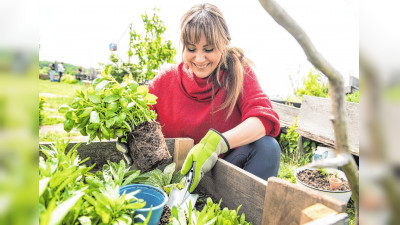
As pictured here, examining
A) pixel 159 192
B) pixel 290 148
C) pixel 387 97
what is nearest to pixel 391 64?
pixel 387 97

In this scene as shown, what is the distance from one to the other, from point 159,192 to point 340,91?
3.03 feet

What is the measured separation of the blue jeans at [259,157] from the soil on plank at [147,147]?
2.10 feet

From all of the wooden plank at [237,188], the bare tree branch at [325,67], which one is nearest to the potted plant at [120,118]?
the wooden plank at [237,188]

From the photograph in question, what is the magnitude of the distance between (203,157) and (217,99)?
811 millimetres

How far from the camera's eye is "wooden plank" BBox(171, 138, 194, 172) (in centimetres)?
158

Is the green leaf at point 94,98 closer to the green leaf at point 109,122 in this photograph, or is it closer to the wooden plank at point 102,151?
the green leaf at point 109,122

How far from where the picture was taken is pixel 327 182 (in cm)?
241

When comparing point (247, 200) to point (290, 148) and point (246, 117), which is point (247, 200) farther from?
point (290, 148)

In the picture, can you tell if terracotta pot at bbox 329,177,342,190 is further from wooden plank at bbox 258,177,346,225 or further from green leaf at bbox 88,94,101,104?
green leaf at bbox 88,94,101,104

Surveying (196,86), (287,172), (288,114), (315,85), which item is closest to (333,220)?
(196,86)

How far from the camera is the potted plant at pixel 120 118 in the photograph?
129cm

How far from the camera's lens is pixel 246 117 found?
1.88 m

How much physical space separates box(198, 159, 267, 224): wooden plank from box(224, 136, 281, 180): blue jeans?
450mm

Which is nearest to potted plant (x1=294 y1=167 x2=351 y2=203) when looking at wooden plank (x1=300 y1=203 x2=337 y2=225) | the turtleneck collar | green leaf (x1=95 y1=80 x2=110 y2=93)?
the turtleneck collar
